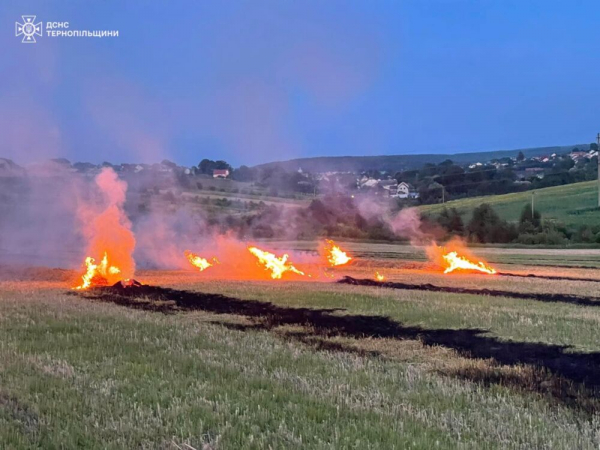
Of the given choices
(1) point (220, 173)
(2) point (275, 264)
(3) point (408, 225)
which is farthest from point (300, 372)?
(1) point (220, 173)

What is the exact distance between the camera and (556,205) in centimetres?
8112

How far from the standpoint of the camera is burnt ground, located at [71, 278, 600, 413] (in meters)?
9.26

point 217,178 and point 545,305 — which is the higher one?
point 217,178

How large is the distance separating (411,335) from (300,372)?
192 inches

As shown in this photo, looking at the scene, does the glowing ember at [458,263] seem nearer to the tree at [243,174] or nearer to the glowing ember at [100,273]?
the glowing ember at [100,273]

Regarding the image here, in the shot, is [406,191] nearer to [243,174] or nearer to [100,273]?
[243,174]

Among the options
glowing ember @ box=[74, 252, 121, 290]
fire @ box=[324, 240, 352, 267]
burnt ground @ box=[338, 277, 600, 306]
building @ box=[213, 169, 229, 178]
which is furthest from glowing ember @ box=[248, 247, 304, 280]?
building @ box=[213, 169, 229, 178]

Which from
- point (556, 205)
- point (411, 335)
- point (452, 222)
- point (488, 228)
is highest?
point (556, 205)

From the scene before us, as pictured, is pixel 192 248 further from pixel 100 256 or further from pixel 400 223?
pixel 400 223

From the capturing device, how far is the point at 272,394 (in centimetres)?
807

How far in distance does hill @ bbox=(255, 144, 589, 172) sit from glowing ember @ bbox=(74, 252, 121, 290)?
3281 cm

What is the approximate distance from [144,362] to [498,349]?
6.75 meters

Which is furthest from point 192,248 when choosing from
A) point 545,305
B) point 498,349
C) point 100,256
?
point 498,349

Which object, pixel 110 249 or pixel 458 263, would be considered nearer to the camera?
pixel 110 249
